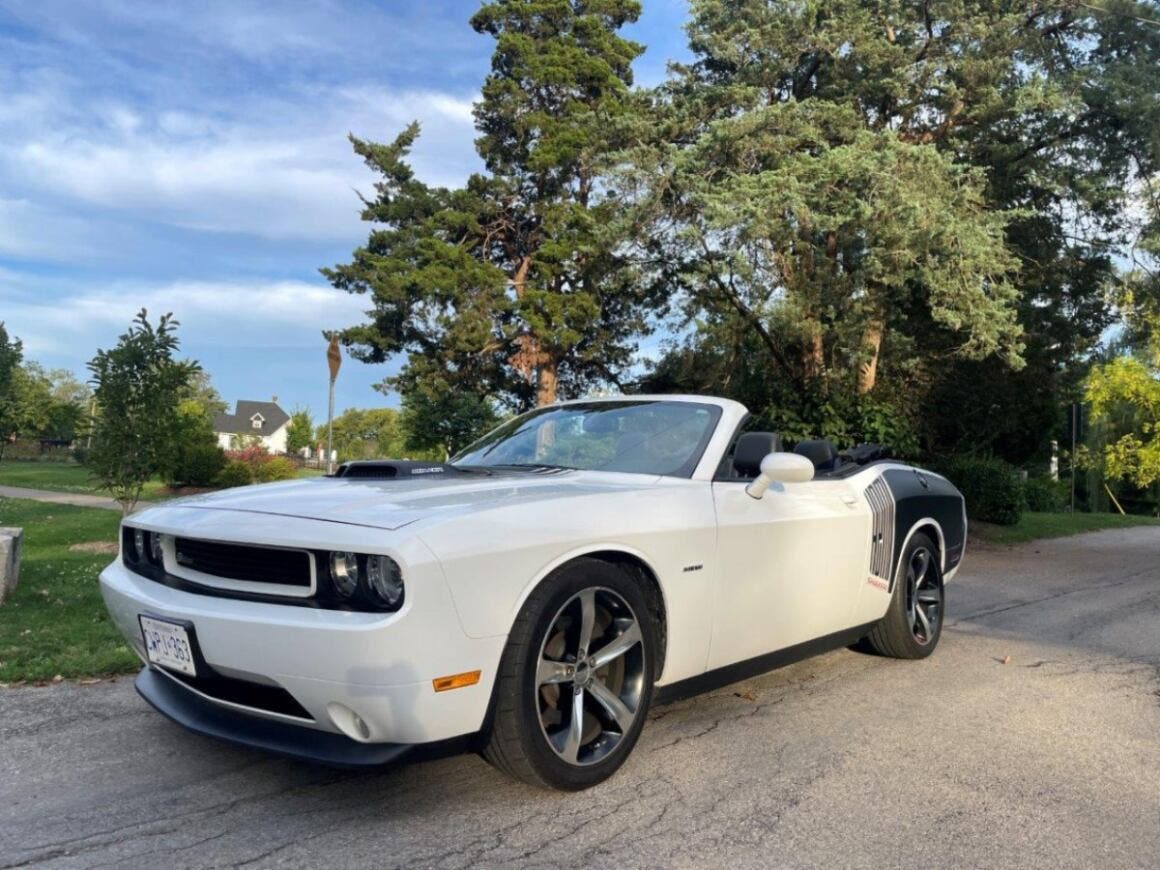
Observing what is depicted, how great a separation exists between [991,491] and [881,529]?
39.7ft

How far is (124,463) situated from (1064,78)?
13560 millimetres

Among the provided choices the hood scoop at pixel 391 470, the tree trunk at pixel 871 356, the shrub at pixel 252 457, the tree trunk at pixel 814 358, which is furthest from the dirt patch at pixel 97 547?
the shrub at pixel 252 457

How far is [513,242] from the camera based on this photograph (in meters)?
28.3

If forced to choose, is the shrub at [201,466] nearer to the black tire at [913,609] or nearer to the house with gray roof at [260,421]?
the black tire at [913,609]

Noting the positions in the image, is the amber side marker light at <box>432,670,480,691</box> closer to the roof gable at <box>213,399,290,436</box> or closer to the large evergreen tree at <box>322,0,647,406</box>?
the large evergreen tree at <box>322,0,647,406</box>

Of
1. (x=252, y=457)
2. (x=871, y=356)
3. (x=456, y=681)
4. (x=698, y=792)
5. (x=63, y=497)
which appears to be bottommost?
(x=63, y=497)

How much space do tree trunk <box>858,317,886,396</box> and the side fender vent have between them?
334 inches

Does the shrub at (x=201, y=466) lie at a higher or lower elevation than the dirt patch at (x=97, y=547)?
higher

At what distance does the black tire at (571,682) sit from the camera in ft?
9.72

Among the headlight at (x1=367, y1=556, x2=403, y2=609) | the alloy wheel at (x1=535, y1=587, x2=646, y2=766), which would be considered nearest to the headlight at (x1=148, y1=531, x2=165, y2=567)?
the headlight at (x1=367, y1=556, x2=403, y2=609)

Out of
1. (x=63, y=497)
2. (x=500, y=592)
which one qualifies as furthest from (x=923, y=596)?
(x=63, y=497)

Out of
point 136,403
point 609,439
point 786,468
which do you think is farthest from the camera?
point 136,403

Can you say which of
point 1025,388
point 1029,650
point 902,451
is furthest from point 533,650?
point 1025,388

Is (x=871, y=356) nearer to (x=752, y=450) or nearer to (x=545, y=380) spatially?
(x=752, y=450)
